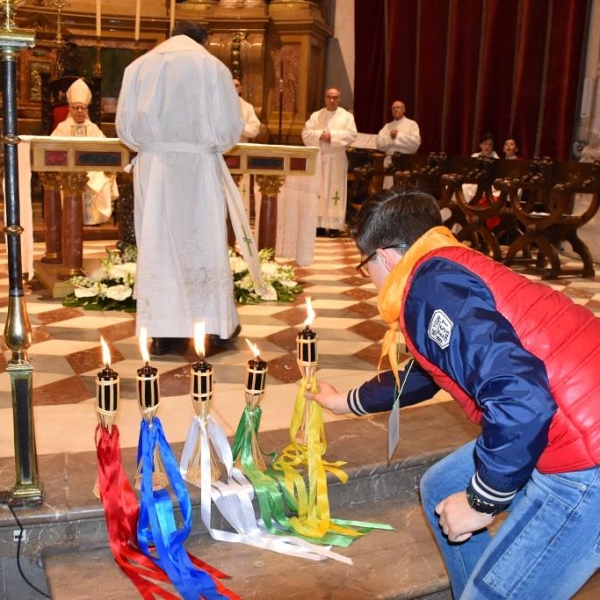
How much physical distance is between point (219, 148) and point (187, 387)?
137 cm

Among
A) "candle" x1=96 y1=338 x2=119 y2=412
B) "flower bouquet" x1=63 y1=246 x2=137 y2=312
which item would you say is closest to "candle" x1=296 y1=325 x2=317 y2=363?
"candle" x1=96 y1=338 x2=119 y2=412

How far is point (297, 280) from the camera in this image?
6883 millimetres

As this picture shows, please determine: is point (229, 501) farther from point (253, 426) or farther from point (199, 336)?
point (199, 336)

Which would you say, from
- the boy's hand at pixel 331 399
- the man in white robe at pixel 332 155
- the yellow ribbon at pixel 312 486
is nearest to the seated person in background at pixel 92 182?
the man in white robe at pixel 332 155

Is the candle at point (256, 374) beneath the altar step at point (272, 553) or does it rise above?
above

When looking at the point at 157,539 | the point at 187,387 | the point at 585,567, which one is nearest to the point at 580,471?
the point at 585,567

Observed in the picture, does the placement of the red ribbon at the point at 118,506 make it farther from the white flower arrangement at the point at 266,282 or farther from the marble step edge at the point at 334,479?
the white flower arrangement at the point at 266,282

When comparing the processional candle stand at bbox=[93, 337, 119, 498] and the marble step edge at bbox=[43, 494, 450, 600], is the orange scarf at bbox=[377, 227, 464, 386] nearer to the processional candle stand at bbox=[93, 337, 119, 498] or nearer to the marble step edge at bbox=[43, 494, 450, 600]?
the processional candle stand at bbox=[93, 337, 119, 498]

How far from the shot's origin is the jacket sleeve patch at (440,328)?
1645 millimetres

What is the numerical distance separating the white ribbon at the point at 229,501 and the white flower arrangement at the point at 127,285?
2665 mm

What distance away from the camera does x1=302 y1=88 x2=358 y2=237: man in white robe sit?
33.4 ft

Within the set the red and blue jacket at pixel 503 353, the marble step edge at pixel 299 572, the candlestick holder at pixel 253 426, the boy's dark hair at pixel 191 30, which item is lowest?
the marble step edge at pixel 299 572

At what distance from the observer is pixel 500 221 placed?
898 centimetres

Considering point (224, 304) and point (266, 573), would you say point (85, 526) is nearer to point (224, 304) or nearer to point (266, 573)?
point (266, 573)
